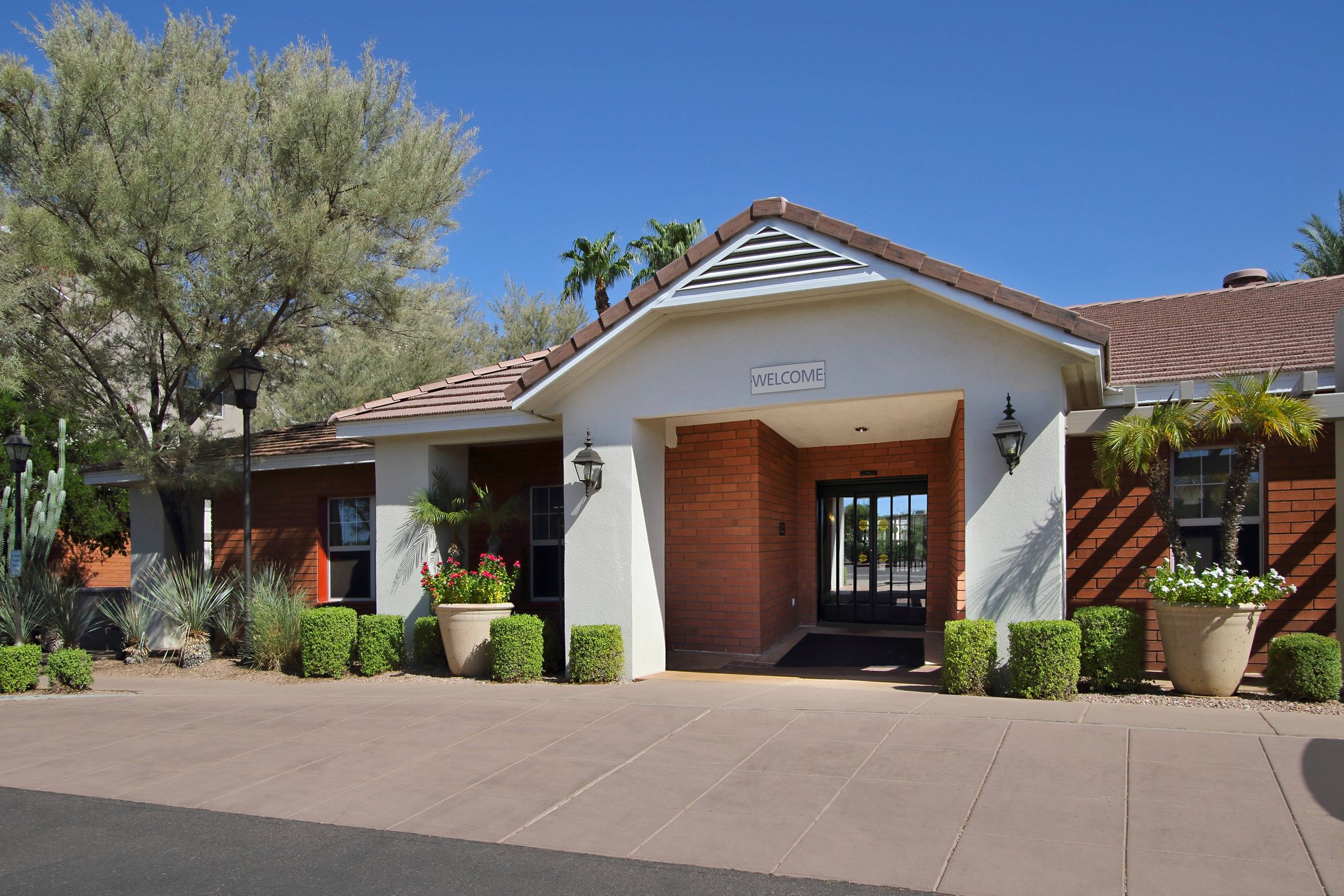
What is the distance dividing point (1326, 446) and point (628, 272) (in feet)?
69.5

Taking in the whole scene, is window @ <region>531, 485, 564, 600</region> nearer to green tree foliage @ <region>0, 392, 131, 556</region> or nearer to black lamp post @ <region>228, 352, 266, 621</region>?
black lamp post @ <region>228, 352, 266, 621</region>

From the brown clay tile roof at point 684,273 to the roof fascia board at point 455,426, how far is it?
7 centimetres

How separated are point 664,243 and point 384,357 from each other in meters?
10.8

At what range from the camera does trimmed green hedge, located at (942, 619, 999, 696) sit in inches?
318

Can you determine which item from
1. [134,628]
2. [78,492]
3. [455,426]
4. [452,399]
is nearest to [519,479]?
[452,399]

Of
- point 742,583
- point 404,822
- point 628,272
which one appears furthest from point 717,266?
point 628,272

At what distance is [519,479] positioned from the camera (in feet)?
42.9

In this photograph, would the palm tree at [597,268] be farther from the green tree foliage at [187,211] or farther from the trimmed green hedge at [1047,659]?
the trimmed green hedge at [1047,659]

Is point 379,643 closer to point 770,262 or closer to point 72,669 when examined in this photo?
point 72,669

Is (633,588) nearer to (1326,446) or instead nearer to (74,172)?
(1326,446)

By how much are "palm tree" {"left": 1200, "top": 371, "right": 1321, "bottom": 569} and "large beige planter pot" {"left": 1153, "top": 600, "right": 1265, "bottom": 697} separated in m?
0.53

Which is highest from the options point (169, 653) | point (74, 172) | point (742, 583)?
point (74, 172)

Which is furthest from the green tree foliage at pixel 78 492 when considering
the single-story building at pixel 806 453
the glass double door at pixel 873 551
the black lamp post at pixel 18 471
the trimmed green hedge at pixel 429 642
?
the glass double door at pixel 873 551

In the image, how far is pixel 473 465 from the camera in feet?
44.0
